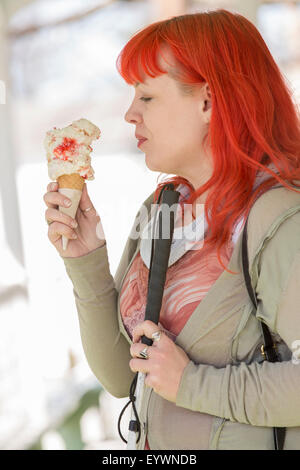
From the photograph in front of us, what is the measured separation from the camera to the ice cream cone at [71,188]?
152 cm

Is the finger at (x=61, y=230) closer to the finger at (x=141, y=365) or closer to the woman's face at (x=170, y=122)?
the woman's face at (x=170, y=122)

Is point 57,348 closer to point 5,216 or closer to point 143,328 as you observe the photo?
point 5,216

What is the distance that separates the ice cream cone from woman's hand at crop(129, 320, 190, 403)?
43 cm

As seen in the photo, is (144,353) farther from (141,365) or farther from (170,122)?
(170,122)

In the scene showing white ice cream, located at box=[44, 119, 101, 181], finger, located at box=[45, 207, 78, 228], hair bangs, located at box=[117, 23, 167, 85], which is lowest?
finger, located at box=[45, 207, 78, 228]

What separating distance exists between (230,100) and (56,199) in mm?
534

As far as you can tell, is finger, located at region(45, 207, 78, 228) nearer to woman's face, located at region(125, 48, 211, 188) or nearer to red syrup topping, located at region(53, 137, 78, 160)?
red syrup topping, located at region(53, 137, 78, 160)

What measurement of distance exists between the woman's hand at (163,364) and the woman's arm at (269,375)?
0.02m

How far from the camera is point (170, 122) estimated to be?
53.6 inches

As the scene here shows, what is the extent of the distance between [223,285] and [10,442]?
11.0 ft

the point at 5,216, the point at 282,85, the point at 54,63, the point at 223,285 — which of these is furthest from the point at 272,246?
the point at 54,63

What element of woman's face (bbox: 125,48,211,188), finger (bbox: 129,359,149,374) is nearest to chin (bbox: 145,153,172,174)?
woman's face (bbox: 125,48,211,188)

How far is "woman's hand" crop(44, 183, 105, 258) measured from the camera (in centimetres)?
148

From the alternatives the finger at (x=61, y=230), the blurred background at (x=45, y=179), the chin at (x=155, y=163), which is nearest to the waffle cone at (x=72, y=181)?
the finger at (x=61, y=230)
